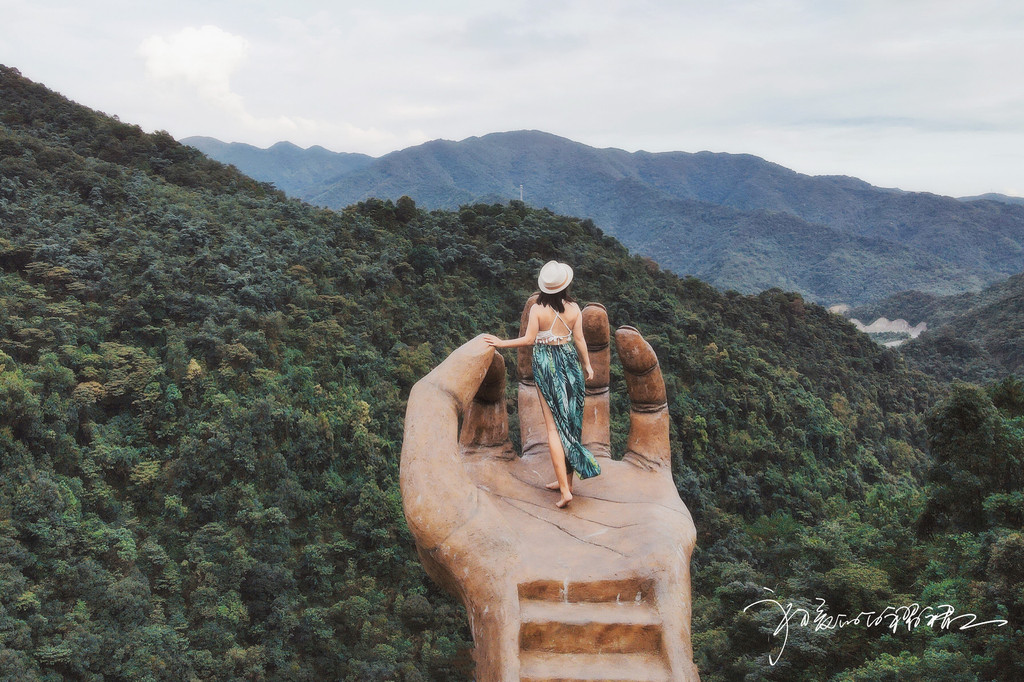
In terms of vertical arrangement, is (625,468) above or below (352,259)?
below

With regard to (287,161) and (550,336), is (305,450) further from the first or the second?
(287,161)

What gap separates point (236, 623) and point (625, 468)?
34.4 ft

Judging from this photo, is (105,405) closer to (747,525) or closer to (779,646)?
(779,646)

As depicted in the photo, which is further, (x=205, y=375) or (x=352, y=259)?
(x=352, y=259)

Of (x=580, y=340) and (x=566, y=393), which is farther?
(x=580, y=340)

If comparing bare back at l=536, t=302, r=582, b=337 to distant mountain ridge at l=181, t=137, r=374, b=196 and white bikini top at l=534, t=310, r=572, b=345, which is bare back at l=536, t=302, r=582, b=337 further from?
distant mountain ridge at l=181, t=137, r=374, b=196

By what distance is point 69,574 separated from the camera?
11.7 metres

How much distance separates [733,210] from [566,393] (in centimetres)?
10909

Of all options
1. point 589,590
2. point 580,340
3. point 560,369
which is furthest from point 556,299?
point 589,590

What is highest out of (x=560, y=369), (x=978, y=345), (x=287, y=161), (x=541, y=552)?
(x=287, y=161)

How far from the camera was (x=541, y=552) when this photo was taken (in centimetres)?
404

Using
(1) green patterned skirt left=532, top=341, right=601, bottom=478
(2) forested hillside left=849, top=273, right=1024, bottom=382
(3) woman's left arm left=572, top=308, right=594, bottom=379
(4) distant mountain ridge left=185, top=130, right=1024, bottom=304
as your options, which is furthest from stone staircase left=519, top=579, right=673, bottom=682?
(4) distant mountain ridge left=185, top=130, right=1024, bottom=304

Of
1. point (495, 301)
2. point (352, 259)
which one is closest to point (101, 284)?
point (352, 259)

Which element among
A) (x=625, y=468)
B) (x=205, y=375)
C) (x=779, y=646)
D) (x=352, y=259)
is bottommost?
(x=779, y=646)
